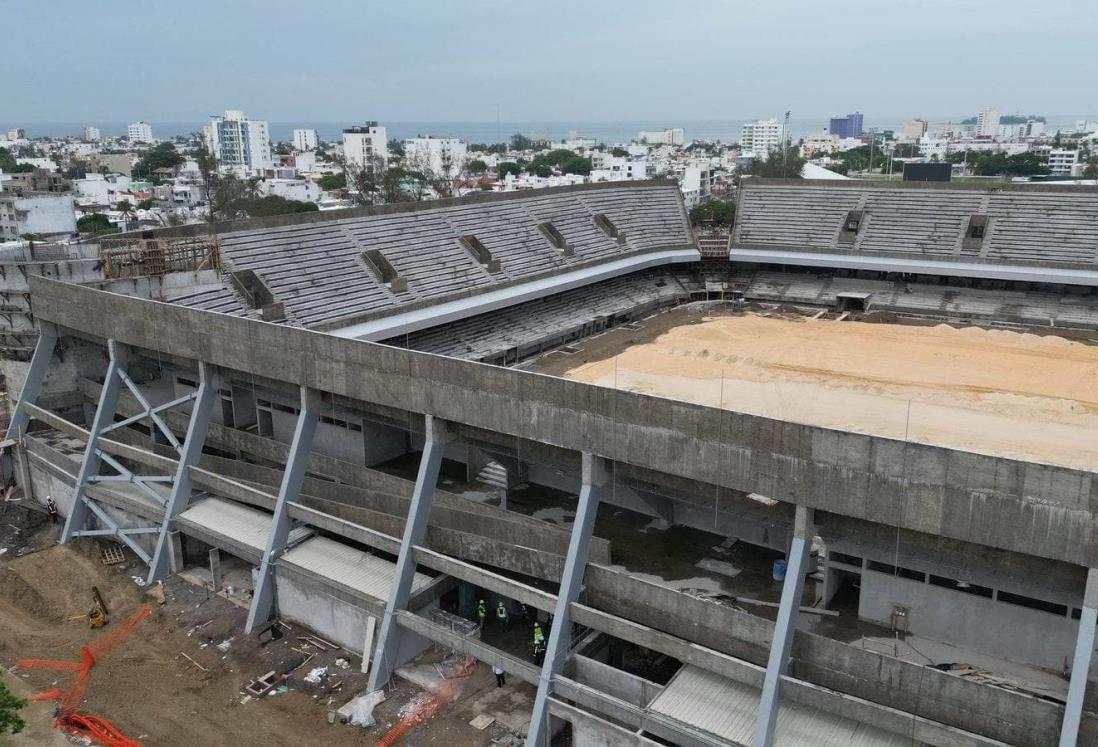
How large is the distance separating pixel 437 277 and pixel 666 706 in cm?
2043

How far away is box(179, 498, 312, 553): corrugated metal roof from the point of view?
61.5 feet

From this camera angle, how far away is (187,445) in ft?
64.2

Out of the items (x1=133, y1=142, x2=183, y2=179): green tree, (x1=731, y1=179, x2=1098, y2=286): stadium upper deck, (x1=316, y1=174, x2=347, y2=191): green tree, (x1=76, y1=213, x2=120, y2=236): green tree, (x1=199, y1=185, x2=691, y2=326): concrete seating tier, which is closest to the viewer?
(x1=199, y1=185, x2=691, y2=326): concrete seating tier

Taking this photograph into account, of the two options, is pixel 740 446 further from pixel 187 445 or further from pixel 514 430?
pixel 187 445

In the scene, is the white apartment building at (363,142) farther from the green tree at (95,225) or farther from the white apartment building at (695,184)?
the green tree at (95,225)

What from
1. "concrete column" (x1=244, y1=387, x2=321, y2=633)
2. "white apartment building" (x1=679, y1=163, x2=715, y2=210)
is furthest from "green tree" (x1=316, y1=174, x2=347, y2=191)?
"concrete column" (x1=244, y1=387, x2=321, y2=633)

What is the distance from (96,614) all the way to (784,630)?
48.6 feet

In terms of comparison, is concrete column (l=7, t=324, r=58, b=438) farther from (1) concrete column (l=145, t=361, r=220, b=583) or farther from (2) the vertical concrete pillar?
(2) the vertical concrete pillar

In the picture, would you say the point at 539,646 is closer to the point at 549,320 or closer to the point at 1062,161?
the point at 549,320

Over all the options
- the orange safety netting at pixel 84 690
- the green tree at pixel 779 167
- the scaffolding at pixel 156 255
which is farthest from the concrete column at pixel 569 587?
the green tree at pixel 779 167

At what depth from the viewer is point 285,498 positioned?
17.9 metres

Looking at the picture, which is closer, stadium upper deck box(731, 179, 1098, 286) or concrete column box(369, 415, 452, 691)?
concrete column box(369, 415, 452, 691)

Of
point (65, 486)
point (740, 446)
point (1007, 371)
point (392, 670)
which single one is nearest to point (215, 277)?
point (65, 486)

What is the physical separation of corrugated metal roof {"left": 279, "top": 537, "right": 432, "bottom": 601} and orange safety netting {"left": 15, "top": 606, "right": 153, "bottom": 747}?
3.87 meters
